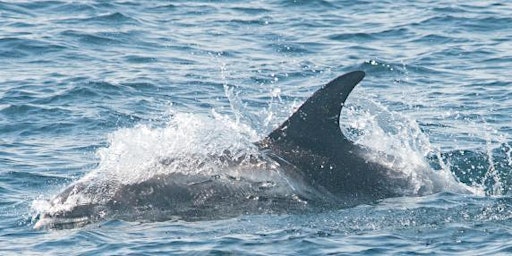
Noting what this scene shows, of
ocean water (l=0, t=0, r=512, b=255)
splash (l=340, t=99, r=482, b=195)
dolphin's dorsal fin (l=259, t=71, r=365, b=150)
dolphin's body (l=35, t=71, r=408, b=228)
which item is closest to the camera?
ocean water (l=0, t=0, r=512, b=255)

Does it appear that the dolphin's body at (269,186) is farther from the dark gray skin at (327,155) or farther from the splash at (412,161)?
the splash at (412,161)

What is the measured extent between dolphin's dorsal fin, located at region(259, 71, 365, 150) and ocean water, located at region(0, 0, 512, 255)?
0.66 metres

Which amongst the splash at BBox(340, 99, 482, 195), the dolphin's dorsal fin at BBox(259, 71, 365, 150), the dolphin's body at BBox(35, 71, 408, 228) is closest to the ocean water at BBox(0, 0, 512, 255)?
the splash at BBox(340, 99, 482, 195)

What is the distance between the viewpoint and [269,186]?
14.4 m

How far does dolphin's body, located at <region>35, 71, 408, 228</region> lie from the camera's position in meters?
14.2

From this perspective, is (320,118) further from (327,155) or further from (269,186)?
(269,186)

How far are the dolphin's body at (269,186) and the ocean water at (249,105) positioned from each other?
0.71 ft

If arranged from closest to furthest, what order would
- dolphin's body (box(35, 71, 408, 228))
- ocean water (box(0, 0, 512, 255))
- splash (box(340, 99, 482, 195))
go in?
ocean water (box(0, 0, 512, 255))
dolphin's body (box(35, 71, 408, 228))
splash (box(340, 99, 482, 195))

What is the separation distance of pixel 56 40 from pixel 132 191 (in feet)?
36.0

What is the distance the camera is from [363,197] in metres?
14.4

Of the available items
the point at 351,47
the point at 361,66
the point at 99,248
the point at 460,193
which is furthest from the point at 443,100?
the point at 99,248

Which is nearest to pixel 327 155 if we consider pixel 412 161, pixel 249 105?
pixel 412 161

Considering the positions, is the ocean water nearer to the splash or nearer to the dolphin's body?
→ the splash

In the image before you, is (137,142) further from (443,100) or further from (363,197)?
(443,100)
